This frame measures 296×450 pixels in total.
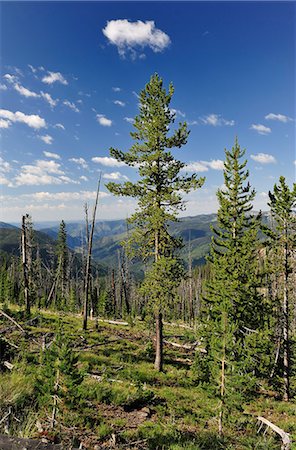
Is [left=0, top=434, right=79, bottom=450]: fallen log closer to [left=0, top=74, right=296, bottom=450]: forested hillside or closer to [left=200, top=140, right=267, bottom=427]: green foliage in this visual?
[left=0, top=74, right=296, bottom=450]: forested hillside

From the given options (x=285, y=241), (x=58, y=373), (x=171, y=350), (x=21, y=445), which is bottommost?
(x=171, y=350)

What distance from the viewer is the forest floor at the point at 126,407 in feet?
23.8

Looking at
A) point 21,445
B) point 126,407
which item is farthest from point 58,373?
point 126,407

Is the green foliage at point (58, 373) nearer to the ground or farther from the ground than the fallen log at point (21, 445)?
nearer to the ground

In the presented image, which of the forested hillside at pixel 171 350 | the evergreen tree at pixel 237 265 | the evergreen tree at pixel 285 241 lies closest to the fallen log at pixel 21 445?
the forested hillside at pixel 171 350

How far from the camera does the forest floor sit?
7251 mm

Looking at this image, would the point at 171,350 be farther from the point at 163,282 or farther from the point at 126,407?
the point at 126,407

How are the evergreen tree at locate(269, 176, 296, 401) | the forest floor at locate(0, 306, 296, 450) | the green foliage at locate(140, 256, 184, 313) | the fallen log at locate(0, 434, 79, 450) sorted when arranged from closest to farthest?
the fallen log at locate(0, 434, 79, 450) → the forest floor at locate(0, 306, 296, 450) → the green foliage at locate(140, 256, 184, 313) → the evergreen tree at locate(269, 176, 296, 401)

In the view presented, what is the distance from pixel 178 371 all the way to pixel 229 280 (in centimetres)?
649

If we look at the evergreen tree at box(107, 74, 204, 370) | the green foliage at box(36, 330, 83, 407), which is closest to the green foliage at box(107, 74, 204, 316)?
the evergreen tree at box(107, 74, 204, 370)

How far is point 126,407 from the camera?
11.4m

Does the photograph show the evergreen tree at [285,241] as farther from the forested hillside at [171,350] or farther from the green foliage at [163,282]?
the green foliage at [163,282]

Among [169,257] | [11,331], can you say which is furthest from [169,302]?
[11,331]

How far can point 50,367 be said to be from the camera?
777cm
